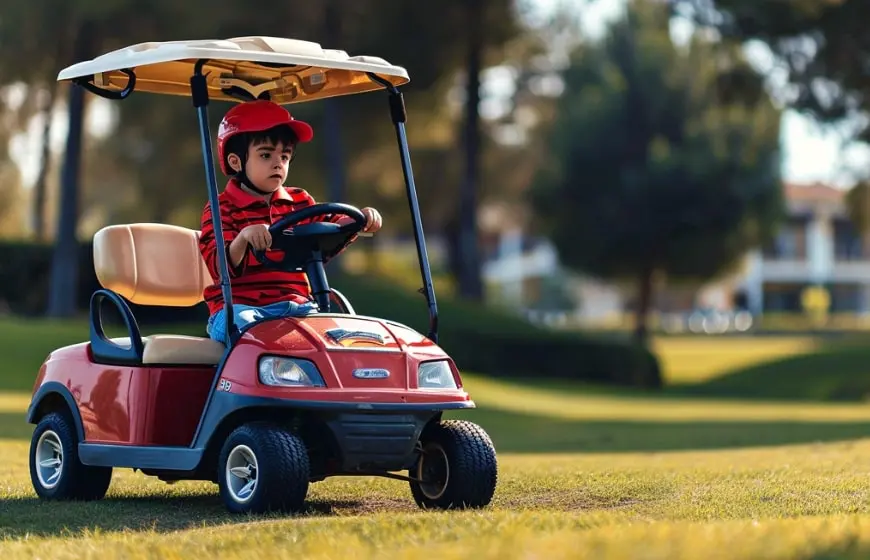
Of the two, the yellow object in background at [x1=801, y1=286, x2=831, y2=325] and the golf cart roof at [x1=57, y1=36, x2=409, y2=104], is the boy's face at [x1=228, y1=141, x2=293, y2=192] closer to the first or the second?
the golf cart roof at [x1=57, y1=36, x2=409, y2=104]

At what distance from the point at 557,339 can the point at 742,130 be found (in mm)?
12217

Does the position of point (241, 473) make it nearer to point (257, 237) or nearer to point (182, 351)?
point (182, 351)

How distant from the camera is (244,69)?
28.1 ft

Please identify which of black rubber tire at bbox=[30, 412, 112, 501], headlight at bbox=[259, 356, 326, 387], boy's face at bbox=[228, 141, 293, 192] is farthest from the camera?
black rubber tire at bbox=[30, 412, 112, 501]

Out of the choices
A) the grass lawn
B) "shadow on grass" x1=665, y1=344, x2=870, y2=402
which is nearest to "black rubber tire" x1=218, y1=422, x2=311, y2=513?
the grass lawn

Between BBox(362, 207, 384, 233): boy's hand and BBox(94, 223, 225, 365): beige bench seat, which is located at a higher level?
BBox(362, 207, 384, 233): boy's hand

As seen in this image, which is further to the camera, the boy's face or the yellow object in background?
the yellow object in background

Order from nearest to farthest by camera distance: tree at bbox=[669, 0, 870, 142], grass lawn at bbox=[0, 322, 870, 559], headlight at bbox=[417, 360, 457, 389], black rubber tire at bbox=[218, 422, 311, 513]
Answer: grass lawn at bbox=[0, 322, 870, 559], black rubber tire at bbox=[218, 422, 311, 513], headlight at bbox=[417, 360, 457, 389], tree at bbox=[669, 0, 870, 142]

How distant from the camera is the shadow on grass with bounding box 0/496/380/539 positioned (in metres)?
6.80

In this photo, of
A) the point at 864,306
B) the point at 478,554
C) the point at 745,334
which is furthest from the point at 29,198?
the point at 864,306

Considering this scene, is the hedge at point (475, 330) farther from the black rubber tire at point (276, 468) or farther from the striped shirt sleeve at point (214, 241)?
the black rubber tire at point (276, 468)

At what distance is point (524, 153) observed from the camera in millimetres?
46031

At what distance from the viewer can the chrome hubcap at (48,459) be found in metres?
8.27

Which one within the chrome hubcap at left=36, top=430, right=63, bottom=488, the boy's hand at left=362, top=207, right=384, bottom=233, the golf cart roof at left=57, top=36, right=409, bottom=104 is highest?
the golf cart roof at left=57, top=36, right=409, bottom=104
